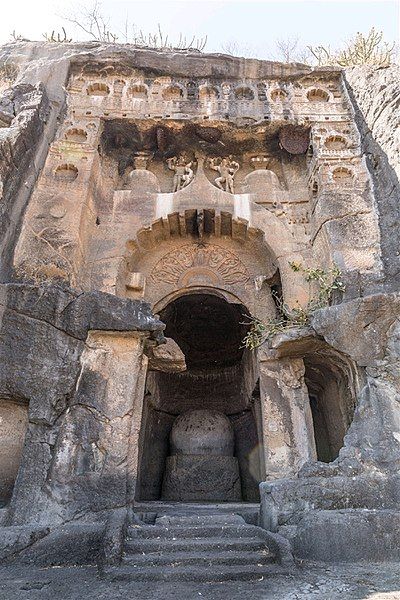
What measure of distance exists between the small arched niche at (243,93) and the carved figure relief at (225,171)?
157cm

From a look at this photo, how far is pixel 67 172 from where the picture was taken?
9.22 metres

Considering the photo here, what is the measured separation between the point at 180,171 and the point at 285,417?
6200 millimetres

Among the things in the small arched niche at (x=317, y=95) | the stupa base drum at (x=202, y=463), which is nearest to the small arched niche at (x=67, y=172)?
the small arched niche at (x=317, y=95)

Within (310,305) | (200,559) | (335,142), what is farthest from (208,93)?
(200,559)

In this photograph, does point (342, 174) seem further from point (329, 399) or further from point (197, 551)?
point (197, 551)

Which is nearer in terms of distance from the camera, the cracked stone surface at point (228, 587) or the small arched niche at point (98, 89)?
the cracked stone surface at point (228, 587)

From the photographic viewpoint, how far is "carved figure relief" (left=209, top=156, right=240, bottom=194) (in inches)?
403

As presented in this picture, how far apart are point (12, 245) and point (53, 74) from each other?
524 centimetres

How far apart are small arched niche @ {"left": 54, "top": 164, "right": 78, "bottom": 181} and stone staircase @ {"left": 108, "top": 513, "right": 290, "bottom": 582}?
6789 mm

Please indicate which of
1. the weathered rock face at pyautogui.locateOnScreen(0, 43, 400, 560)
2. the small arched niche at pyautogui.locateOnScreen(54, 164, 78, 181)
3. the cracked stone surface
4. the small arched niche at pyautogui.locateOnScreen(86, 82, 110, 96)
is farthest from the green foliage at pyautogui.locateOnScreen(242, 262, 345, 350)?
the small arched niche at pyautogui.locateOnScreen(86, 82, 110, 96)

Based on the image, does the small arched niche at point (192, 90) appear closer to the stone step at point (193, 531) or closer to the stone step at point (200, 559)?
the stone step at point (193, 531)

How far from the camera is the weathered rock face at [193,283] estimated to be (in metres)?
5.57

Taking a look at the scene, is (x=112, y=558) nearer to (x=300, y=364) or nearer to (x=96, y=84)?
(x=300, y=364)

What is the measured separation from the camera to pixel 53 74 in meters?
10.4
